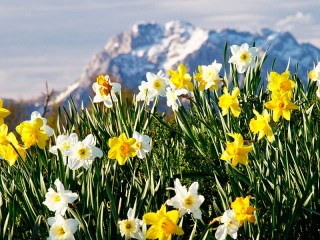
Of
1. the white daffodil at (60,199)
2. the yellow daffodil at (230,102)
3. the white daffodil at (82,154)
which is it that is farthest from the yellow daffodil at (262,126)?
the white daffodil at (60,199)

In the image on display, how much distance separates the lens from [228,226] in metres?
2.46

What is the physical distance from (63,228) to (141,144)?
1.96 ft

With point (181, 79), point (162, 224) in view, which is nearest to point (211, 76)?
point (181, 79)

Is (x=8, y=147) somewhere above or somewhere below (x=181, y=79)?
below

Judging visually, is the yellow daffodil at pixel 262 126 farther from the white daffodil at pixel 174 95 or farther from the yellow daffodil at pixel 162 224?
the yellow daffodil at pixel 162 224

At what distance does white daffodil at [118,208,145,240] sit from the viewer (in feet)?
8.01

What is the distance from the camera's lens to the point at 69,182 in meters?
2.86

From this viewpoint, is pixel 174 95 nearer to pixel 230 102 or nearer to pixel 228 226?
pixel 230 102

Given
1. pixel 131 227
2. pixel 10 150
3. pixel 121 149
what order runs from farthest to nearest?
pixel 10 150 → pixel 121 149 → pixel 131 227

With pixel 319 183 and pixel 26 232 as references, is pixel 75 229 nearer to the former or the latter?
pixel 26 232

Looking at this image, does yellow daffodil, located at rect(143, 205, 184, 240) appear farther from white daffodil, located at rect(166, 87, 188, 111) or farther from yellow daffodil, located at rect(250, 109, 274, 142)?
white daffodil, located at rect(166, 87, 188, 111)

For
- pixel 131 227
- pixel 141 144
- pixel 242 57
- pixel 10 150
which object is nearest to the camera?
pixel 131 227

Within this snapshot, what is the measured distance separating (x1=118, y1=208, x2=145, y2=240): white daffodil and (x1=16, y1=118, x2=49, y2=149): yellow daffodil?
732 mm

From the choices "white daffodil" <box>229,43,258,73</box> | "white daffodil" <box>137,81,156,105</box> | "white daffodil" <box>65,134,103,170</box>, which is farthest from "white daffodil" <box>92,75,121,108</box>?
"white daffodil" <box>229,43,258,73</box>
